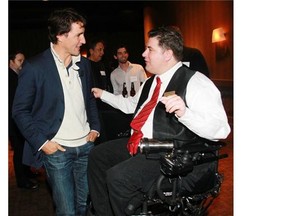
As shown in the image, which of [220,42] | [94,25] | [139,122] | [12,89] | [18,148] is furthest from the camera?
[94,25]

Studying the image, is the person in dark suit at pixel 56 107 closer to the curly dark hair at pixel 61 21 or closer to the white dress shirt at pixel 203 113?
the curly dark hair at pixel 61 21

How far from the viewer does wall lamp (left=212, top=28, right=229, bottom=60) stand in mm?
7414

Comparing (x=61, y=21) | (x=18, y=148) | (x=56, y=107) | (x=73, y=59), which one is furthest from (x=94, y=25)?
(x=56, y=107)

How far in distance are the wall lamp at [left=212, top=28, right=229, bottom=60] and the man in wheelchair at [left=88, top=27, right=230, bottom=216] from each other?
520cm

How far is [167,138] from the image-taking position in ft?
7.13

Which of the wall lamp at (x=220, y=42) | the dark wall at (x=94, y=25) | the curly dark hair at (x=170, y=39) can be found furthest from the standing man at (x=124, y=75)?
the dark wall at (x=94, y=25)

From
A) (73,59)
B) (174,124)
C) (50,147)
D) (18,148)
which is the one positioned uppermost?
(73,59)

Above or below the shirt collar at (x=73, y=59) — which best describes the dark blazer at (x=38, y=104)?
below

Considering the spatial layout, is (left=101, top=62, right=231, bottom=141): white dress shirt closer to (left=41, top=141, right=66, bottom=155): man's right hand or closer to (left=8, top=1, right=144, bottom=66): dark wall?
(left=41, top=141, right=66, bottom=155): man's right hand

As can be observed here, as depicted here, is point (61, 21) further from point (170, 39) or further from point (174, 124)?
point (174, 124)

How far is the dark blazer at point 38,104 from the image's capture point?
215 centimetres

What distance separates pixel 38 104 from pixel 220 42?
5.94 metres

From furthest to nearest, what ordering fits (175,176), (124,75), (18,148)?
(124,75) < (18,148) < (175,176)

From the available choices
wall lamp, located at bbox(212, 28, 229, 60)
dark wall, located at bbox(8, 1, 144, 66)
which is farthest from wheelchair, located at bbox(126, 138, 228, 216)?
dark wall, located at bbox(8, 1, 144, 66)
